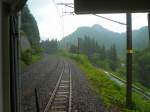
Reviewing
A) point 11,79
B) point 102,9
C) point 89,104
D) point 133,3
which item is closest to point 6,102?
point 11,79

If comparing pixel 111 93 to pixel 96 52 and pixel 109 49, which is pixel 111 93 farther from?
pixel 109 49

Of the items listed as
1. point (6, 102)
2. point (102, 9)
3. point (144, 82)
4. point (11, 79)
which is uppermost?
point (102, 9)

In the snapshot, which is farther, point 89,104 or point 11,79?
point 89,104

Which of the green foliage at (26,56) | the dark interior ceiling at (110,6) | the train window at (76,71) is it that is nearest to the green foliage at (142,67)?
the train window at (76,71)

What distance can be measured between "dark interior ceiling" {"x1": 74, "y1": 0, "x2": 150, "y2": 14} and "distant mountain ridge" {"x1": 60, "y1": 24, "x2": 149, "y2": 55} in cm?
1203

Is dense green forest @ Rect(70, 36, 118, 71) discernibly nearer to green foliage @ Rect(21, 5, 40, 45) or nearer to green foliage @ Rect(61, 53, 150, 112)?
green foliage @ Rect(61, 53, 150, 112)

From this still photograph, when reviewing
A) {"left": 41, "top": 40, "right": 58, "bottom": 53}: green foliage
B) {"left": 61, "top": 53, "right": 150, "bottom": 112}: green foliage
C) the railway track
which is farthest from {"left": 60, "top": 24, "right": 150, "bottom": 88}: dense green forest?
the railway track

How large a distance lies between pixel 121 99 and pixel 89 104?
65.6 inches

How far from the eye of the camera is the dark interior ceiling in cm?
428

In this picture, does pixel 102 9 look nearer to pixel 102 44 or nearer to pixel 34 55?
pixel 34 55

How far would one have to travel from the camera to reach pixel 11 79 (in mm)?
4262

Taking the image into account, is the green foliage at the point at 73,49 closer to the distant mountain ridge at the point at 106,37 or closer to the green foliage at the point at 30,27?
the distant mountain ridge at the point at 106,37

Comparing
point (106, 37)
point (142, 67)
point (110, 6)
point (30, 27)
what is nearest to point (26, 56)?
point (30, 27)

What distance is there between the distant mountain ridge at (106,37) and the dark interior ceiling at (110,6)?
12.0 m
